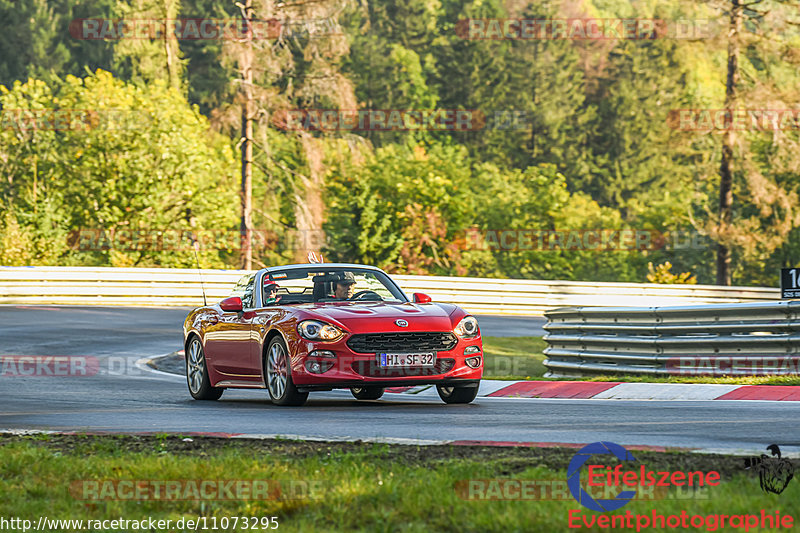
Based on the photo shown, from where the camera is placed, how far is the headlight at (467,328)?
37.6 ft

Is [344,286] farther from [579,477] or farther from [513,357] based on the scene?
[513,357]

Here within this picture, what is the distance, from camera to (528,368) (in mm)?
19141

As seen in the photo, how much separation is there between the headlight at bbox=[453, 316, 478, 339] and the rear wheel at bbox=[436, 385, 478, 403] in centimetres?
57

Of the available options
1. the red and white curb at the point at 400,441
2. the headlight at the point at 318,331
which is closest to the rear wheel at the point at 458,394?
the headlight at the point at 318,331

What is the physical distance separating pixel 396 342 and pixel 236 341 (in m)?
2.15

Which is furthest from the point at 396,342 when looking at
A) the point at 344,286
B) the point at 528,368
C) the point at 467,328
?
the point at 528,368

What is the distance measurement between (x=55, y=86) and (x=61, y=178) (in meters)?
13.0

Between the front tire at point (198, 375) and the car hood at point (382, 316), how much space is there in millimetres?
2001

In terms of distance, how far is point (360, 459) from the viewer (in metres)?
7.24

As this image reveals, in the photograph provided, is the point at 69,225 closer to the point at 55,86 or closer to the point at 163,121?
the point at 163,121

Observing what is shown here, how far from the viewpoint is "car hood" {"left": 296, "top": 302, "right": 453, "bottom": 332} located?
11.1 metres

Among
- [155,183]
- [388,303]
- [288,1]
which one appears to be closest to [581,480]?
[388,303]

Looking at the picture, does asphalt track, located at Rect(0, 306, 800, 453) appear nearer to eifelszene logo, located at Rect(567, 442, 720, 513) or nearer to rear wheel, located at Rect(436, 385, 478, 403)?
rear wheel, located at Rect(436, 385, 478, 403)

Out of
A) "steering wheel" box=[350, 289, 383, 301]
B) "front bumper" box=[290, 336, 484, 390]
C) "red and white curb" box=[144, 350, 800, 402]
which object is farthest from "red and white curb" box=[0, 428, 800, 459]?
"red and white curb" box=[144, 350, 800, 402]
